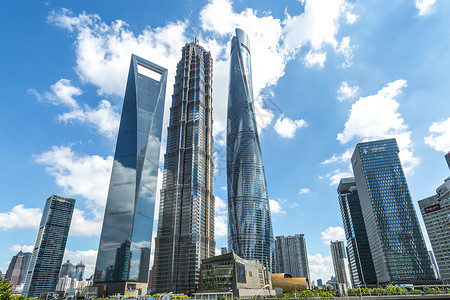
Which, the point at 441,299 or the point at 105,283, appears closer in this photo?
the point at 441,299

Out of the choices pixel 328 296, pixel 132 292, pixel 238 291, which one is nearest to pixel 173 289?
pixel 132 292

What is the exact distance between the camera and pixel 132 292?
196250 millimetres

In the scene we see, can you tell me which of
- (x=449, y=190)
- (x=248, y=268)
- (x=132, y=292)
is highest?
(x=449, y=190)

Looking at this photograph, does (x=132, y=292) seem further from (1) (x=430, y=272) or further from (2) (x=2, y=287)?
(1) (x=430, y=272)

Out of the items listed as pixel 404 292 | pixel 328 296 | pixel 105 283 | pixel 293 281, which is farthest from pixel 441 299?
pixel 105 283

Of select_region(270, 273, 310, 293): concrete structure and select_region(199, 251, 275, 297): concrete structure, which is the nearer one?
select_region(199, 251, 275, 297): concrete structure

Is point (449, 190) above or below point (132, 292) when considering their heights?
above

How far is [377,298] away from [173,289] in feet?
561

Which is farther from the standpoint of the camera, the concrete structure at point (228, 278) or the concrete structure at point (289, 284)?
the concrete structure at point (289, 284)

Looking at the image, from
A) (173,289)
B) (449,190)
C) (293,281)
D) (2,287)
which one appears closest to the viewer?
(2,287)

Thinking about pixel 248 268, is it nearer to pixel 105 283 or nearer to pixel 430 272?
pixel 105 283

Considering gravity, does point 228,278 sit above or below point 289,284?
above

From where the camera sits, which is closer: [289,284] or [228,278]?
[228,278]

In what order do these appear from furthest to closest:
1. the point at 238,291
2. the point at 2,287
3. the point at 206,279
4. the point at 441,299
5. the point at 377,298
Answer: the point at 206,279
the point at 238,291
the point at 377,298
the point at 441,299
the point at 2,287
